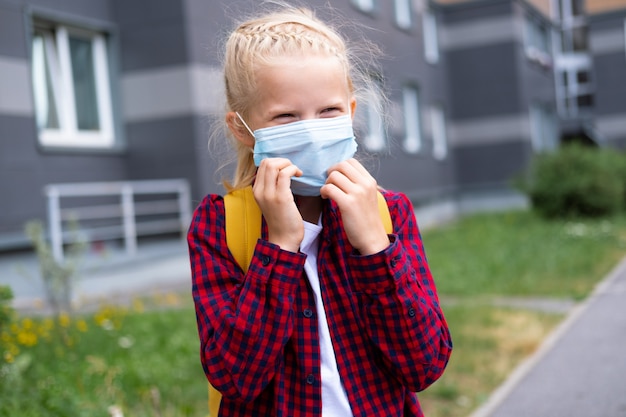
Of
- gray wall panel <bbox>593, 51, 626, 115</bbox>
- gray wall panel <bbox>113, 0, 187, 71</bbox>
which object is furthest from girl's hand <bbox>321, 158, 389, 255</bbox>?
gray wall panel <bbox>593, 51, 626, 115</bbox>

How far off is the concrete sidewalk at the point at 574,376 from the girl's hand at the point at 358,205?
290 cm

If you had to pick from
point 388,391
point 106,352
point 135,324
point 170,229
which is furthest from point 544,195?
point 388,391

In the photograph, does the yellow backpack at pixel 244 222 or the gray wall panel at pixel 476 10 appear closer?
the yellow backpack at pixel 244 222

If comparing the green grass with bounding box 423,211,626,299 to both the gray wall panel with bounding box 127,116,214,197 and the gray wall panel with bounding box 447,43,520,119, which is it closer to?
the gray wall panel with bounding box 127,116,214,197

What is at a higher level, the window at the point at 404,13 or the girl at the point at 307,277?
the window at the point at 404,13

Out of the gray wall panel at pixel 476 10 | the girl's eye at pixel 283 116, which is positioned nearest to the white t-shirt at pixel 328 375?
the girl's eye at pixel 283 116

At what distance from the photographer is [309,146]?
1.75 meters

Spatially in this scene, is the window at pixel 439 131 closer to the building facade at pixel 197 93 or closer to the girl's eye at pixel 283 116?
the building facade at pixel 197 93

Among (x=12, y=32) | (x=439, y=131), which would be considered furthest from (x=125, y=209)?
(x=439, y=131)

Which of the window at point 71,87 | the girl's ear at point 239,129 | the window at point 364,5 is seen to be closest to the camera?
the girl's ear at point 239,129

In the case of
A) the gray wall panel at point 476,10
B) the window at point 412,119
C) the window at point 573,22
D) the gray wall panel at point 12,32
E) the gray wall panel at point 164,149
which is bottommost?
the gray wall panel at point 164,149

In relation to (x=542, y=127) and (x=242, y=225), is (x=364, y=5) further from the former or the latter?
(x=242, y=225)

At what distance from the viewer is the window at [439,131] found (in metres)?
23.1

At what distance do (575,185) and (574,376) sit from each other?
12.1 metres
